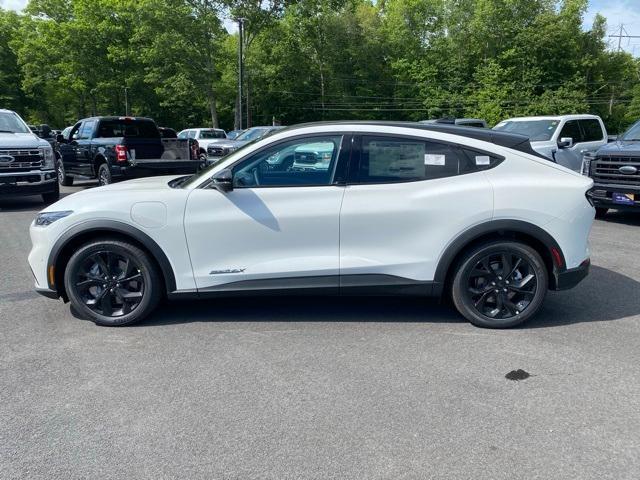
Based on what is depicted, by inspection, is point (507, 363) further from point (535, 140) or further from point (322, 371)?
point (535, 140)

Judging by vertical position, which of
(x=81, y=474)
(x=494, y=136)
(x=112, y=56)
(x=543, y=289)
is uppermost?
(x=112, y=56)

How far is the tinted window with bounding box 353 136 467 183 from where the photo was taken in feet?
14.8

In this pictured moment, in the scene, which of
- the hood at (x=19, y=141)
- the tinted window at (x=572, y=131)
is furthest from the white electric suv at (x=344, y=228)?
the tinted window at (x=572, y=131)

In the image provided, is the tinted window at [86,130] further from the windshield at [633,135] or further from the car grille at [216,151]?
the windshield at [633,135]

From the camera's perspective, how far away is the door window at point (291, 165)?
452cm

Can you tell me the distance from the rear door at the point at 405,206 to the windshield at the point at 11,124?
998 cm

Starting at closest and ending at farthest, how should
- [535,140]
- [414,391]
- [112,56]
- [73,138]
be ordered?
1. [414,391]
2. [535,140]
3. [73,138]
4. [112,56]

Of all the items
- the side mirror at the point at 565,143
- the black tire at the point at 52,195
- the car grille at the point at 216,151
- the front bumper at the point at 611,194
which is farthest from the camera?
the car grille at the point at 216,151

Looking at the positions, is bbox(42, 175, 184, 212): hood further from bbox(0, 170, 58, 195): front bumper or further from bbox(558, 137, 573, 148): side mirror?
bbox(558, 137, 573, 148): side mirror

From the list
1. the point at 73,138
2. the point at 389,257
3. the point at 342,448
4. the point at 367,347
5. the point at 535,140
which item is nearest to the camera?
the point at 342,448

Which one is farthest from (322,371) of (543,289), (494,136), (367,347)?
(494,136)

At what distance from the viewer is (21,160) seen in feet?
35.5

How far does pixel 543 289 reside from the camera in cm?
454

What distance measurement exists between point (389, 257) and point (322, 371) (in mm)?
1163
